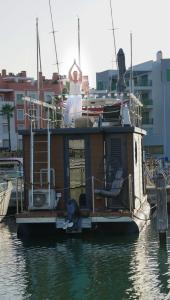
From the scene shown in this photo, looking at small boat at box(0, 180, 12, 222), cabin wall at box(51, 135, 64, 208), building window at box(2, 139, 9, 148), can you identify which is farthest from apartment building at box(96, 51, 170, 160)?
cabin wall at box(51, 135, 64, 208)

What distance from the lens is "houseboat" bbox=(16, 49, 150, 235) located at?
68.5ft

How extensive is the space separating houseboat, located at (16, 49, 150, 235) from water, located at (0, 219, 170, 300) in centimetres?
76

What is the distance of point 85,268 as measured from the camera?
17094 millimetres

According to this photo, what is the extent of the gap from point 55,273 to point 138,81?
262ft

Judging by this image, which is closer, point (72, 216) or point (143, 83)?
point (72, 216)

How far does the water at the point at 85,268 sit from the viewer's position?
47.2 ft

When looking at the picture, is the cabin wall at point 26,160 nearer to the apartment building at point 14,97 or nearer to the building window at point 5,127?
the apartment building at point 14,97

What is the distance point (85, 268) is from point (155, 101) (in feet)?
257

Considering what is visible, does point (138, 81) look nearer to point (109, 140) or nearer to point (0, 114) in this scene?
point (0, 114)

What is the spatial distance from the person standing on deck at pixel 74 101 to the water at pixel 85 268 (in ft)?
16.4

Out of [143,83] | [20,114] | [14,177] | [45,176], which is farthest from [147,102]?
[45,176]

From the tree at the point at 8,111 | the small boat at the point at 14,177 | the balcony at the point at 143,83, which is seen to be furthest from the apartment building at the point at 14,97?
the small boat at the point at 14,177

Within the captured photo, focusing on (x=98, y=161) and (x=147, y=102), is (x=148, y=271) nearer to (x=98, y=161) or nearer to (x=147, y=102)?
(x=98, y=161)

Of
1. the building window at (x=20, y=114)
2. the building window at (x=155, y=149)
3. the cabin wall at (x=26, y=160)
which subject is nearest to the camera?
the cabin wall at (x=26, y=160)
